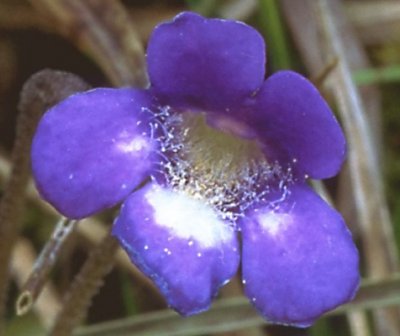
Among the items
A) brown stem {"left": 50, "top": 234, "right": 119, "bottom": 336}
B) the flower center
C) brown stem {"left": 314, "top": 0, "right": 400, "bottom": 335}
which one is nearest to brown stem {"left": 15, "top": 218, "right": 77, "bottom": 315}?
brown stem {"left": 50, "top": 234, "right": 119, "bottom": 336}

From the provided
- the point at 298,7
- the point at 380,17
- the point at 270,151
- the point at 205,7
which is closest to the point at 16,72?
the point at 205,7

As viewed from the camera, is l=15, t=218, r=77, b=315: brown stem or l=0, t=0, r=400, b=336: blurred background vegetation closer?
l=15, t=218, r=77, b=315: brown stem

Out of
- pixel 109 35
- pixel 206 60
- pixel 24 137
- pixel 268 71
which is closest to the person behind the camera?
pixel 206 60

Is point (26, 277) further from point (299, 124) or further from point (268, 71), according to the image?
point (299, 124)

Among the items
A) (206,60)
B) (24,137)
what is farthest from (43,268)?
(206,60)

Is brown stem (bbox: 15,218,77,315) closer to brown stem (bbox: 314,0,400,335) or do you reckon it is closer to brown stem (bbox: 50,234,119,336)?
brown stem (bbox: 50,234,119,336)

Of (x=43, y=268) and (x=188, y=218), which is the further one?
(x=43, y=268)

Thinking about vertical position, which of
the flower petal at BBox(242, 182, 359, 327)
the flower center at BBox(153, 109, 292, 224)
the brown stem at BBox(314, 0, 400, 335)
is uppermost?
the flower center at BBox(153, 109, 292, 224)

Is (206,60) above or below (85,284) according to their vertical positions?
above

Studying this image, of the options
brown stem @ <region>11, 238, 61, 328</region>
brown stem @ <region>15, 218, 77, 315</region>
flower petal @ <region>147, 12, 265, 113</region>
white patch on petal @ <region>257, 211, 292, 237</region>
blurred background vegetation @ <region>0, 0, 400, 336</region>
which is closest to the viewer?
flower petal @ <region>147, 12, 265, 113</region>
